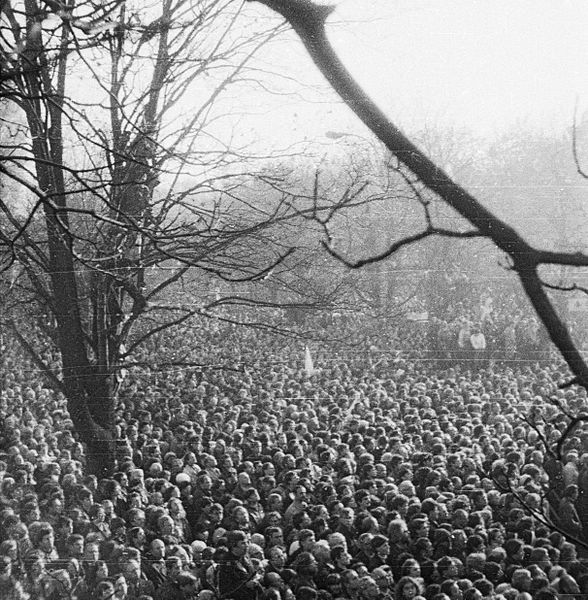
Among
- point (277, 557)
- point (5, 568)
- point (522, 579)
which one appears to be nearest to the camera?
point (522, 579)

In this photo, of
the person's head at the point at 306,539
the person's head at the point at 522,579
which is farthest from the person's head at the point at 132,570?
the person's head at the point at 522,579

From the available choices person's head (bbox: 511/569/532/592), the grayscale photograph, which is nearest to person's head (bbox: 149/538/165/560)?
the grayscale photograph

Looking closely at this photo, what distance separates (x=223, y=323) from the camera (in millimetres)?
1612

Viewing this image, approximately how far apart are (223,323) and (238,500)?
38 cm

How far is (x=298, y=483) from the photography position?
5.20 feet

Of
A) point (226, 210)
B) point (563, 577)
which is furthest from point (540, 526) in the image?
point (226, 210)

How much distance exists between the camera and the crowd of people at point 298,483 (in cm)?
146

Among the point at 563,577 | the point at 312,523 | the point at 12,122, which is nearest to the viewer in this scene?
the point at 563,577

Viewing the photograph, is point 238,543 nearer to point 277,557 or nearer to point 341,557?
point 277,557

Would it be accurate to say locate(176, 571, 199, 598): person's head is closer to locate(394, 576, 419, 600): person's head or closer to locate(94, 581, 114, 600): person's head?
locate(94, 581, 114, 600): person's head

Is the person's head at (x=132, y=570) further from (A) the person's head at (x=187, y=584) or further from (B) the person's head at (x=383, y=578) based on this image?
(B) the person's head at (x=383, y=578)

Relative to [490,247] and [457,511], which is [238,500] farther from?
[490,247]

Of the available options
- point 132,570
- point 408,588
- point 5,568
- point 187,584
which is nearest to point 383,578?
point 408,588

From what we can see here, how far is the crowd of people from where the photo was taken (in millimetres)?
1465
